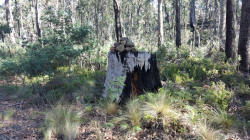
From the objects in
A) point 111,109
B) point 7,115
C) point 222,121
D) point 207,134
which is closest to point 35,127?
point 7,115

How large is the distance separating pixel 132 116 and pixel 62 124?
4.20 ft

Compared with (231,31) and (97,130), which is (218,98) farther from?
(231,31)

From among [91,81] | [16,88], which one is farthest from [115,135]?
[16,88]

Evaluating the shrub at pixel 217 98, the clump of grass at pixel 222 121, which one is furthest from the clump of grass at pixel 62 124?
the shrub at pixel 217 98

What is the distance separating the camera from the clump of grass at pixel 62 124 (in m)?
3.47

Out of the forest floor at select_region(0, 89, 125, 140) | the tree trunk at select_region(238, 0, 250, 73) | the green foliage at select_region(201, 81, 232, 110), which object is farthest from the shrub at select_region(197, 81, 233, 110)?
the tree trunk at select_region(238, 0, 250, 73)

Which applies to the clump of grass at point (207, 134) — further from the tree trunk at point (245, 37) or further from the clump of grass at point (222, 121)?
the tree trunk at point (245, 37)

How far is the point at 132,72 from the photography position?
16.0 ft

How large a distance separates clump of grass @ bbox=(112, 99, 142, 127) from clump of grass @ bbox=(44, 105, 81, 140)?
0.75 meters

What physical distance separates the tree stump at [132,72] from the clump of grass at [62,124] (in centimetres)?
117

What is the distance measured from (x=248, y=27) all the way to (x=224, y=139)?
5.44 meters

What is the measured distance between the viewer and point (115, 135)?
357 cm

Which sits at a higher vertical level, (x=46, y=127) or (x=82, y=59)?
(x=82, y=59)

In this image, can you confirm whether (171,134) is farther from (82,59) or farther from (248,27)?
(82,59)
